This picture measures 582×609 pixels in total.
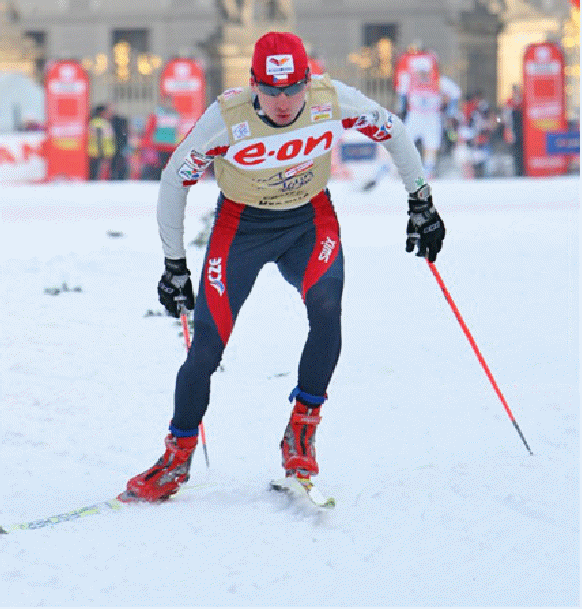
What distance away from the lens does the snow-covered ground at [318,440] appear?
4.11 metres

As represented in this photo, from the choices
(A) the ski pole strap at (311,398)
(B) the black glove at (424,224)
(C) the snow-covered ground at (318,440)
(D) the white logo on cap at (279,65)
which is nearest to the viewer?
(C) the snow-covered ground at (318,440)

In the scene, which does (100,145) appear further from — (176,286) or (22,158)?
(176,286)

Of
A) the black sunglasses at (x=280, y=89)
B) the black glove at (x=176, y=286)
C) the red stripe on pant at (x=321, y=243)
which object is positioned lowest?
the black glove at (x=176, y=286)

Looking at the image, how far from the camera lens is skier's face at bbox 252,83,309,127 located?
452 cm

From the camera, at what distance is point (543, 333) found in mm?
8195

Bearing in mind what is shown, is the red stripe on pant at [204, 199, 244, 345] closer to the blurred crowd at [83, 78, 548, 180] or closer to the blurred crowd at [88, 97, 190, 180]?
the blurred crowd at [83, 78, 548, 180]

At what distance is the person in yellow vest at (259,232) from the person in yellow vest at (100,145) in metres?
16.1

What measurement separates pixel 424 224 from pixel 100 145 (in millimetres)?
16193

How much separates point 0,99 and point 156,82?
467 cm

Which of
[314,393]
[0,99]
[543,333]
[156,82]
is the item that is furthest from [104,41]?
[314,393]

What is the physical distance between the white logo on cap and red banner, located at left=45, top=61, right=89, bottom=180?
16.7 meters

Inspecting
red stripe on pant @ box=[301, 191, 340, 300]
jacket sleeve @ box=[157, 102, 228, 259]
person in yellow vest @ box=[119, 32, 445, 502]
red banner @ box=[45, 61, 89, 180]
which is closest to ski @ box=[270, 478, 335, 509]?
person in yellow vest @ box=[119, 32, 445, 502]

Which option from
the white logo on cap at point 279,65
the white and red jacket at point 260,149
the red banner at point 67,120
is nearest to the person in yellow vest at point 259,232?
the white and red jacket at point 260,149

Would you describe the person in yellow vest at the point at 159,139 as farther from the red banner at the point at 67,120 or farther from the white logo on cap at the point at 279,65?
the white logo on cap at the point at 279,65
